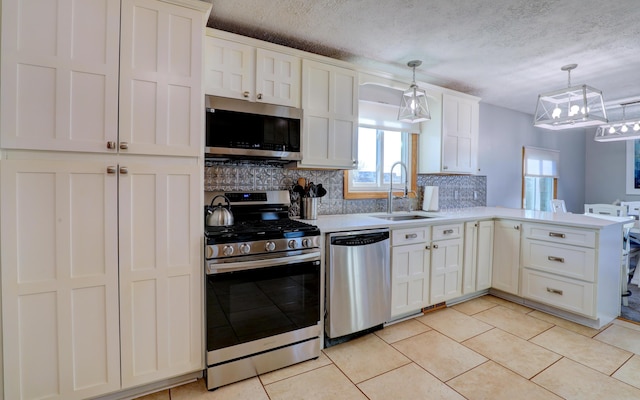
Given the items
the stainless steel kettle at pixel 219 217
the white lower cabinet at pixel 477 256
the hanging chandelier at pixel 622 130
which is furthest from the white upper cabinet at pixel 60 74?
the hanging chandelier at pixel 622 130

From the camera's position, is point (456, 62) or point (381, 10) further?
point (456, 62)

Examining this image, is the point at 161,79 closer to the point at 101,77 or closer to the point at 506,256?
the point at 101,77

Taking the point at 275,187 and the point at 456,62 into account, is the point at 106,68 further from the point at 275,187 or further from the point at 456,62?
the point at 456,62

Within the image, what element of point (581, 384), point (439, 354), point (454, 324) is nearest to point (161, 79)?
point (439, 354)

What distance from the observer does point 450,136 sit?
3.52 m

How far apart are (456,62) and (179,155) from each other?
2.70m

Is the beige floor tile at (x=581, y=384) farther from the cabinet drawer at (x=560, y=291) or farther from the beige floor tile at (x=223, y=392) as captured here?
the beige floor tile at (x=223, y=392)

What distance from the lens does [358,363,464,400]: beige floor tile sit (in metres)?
1.81

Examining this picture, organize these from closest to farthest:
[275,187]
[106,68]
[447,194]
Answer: [106,68] → [275,187] → [447,194]

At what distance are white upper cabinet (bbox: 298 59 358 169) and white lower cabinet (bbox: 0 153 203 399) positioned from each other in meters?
1.03

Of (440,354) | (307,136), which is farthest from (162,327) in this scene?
(440,354)

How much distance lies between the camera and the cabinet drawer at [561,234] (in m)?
2.64

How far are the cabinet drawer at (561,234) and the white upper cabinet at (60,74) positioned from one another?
3.54 metres

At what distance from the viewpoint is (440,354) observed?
2254 mm
